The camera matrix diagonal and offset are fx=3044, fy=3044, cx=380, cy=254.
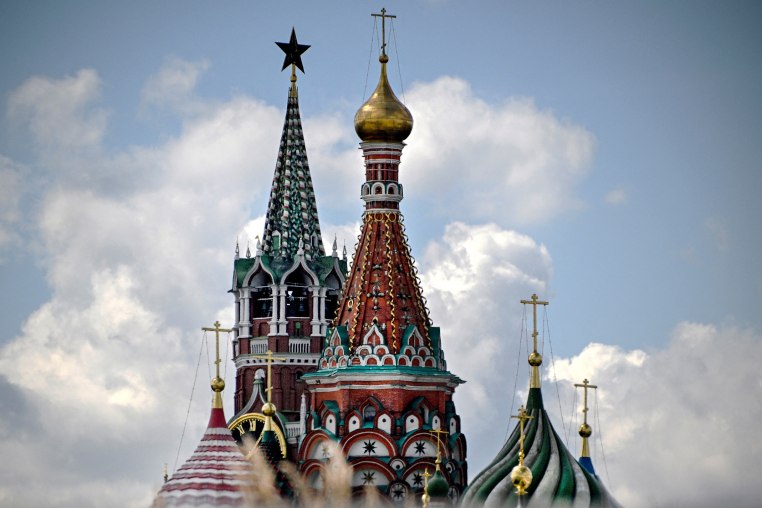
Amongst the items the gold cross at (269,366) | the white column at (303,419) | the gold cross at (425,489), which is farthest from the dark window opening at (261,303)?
the gold cross at (425,489)

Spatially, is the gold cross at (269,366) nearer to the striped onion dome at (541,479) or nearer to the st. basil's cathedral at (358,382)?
the st. basil's cathedral at (358,382)

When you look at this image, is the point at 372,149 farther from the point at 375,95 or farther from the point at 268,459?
the point at 268,459

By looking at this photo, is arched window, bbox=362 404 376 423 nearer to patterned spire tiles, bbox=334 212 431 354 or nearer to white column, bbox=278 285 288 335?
patterned spire tiles, bbox=334 212 431 354

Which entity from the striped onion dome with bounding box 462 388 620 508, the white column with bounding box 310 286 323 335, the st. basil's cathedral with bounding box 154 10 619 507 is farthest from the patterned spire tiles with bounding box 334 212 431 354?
the striped onion dome with bounding box 462 388 620 508

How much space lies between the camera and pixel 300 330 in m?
67.2

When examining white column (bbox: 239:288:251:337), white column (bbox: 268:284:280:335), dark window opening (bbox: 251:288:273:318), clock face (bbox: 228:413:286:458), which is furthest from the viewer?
dark window opening (bbox: 251:288:273:318)

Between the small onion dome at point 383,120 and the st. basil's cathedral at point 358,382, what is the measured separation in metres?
0.03

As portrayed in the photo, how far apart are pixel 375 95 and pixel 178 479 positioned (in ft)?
31.5

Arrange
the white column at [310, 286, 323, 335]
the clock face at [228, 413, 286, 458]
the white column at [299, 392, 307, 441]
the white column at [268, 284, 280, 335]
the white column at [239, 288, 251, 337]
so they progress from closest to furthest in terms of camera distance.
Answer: the white column at [299, 392, 307, 441], the clock face at [228, 413, 286, 458], the white column at [268, 284, 280, 335], the white column at [310, 286, 323, 335], the white column at [239, 288, 251, 337]

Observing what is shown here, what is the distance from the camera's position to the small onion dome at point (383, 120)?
64.2 m

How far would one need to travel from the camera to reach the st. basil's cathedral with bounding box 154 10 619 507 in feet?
199

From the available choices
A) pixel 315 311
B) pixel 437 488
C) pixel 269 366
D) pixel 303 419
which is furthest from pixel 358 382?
pixel 437 488

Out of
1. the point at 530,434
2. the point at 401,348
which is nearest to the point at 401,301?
the point at 401,348

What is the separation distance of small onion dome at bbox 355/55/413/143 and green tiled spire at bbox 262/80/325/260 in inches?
152
